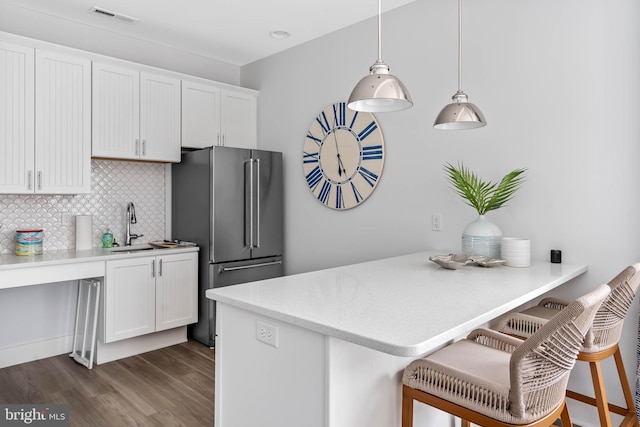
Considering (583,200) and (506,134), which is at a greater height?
(506,134)

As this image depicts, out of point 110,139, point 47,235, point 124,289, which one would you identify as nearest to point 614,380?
point 124,289

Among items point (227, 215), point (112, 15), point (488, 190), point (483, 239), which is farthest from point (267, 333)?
point (112, 15)

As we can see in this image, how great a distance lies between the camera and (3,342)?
11.0ft

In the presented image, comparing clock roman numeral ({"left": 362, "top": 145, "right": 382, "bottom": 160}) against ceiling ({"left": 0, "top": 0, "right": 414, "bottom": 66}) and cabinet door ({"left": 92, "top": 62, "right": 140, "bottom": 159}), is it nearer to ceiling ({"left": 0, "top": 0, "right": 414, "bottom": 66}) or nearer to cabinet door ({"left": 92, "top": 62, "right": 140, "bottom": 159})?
ceiling ({"left": 0, "top": 0, "right": 414, "bottom": 66})

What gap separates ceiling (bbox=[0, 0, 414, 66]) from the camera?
10.7 ft

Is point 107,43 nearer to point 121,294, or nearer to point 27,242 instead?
point 27,242

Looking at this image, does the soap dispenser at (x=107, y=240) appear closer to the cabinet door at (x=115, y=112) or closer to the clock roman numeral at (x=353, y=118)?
the cabinet door at (x=115, y=112)

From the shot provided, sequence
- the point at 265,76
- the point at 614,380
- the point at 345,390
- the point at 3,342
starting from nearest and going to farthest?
1. the point at 345,390
2. the point at 614,380
3. the point at 3,342
4. the point at 265,76

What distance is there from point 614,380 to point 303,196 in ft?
8.79

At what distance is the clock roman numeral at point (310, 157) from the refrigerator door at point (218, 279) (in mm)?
983

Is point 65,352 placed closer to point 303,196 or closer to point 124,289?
point 124,289

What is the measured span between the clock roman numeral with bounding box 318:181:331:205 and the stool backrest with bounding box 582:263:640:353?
2.35 metres

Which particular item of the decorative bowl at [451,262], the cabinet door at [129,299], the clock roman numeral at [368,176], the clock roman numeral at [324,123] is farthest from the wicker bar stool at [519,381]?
the clock roman numeral at [324,123]

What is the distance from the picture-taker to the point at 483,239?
2543 millimetres
